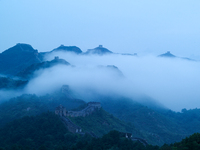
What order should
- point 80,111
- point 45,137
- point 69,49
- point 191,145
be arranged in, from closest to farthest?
point 191,145
point 45,137
point 80,111
point 69,49

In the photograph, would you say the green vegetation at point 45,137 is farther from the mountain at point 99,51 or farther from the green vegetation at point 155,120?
the mountain at point 99,51

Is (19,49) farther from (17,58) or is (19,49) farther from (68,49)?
(68,49)

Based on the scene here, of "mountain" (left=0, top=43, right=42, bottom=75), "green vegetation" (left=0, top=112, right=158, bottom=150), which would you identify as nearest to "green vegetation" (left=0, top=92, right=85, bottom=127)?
"green vegetation" (left=0, top=112, right=158, bottom=150)

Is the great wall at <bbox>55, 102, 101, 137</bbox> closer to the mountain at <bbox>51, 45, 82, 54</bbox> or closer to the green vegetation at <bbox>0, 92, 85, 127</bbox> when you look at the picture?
the green vegetation at <bbox>0, 92, 85, 127</bbox>

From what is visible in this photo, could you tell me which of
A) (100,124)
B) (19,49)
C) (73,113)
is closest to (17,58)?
(19,49)

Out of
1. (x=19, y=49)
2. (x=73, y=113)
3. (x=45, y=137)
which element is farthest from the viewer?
(x=19, y=49)

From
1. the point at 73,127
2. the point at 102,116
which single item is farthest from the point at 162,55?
the point at 73,127

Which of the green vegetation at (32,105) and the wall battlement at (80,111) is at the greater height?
the green vegetation at (32,105)

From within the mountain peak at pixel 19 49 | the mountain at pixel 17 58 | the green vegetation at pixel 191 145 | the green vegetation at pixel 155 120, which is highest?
the mountain peak at pixel 19 49

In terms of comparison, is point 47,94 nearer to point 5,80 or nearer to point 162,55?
point 5,80

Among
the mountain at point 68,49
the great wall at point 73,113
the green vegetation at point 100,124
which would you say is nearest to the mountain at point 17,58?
the mountain at point 68,49
